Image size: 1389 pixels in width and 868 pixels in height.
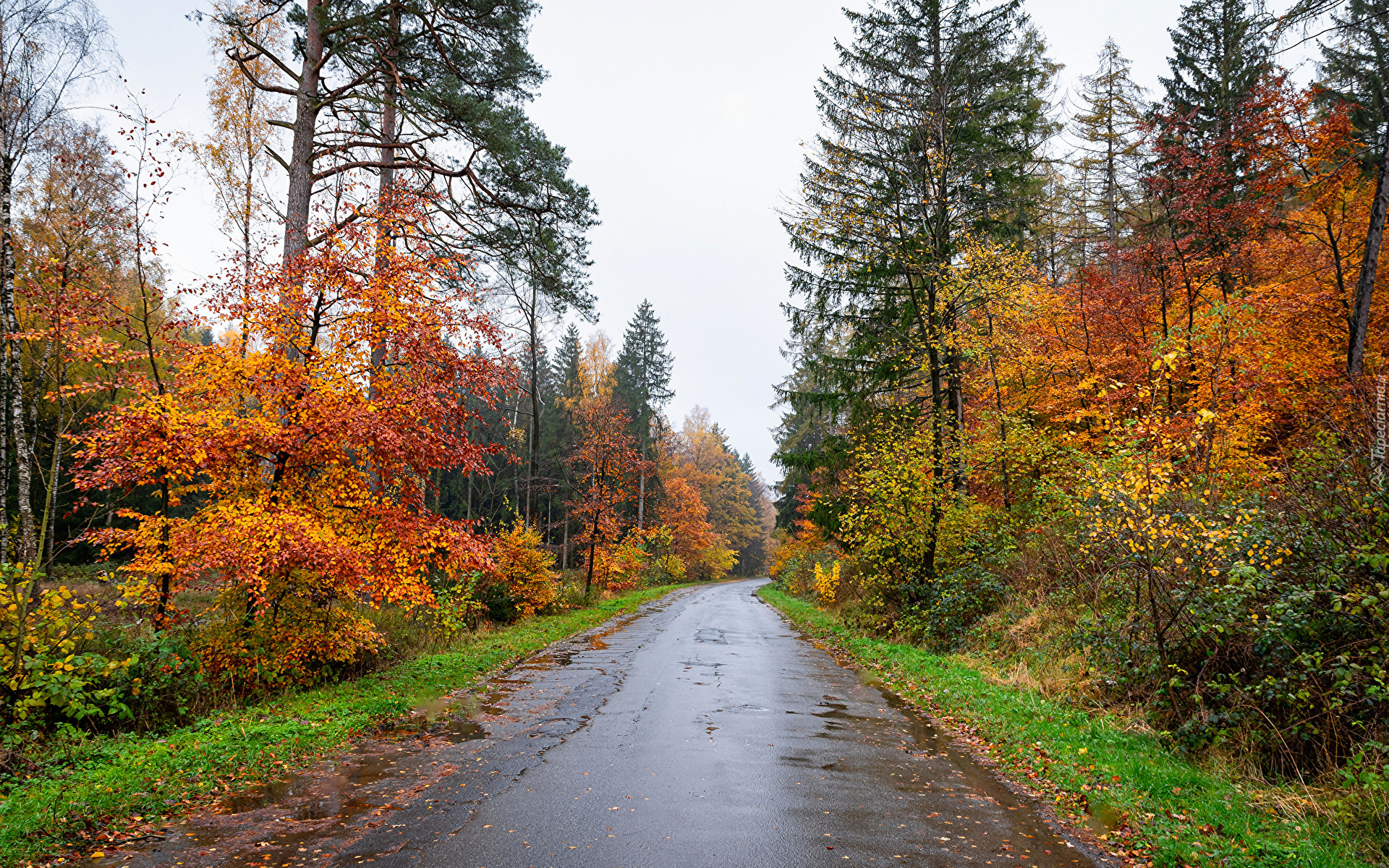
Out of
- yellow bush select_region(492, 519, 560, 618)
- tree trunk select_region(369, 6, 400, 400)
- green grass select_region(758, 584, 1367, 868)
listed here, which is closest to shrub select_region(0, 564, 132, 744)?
tree trunk select_region(369, 6, 400, 400)

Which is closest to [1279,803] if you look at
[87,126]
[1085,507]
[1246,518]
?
[1246,518]

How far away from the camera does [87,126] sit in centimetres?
1546

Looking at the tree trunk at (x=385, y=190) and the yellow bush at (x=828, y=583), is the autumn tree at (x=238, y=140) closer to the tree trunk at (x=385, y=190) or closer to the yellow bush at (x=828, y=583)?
the tree trunk at (x=385, y=190)

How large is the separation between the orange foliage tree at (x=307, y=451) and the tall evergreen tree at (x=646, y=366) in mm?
39842

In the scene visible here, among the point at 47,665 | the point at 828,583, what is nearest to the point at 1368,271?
the point at 47,665

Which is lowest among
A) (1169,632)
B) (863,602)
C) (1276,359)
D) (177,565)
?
(863,602)

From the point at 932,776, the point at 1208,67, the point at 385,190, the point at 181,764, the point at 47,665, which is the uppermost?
the point at 1208,67

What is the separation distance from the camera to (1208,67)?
746 inches

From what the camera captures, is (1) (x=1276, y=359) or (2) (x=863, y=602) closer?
(1) (x=1276, y=359)

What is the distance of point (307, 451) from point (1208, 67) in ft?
79.1

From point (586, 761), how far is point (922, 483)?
33.7 feet

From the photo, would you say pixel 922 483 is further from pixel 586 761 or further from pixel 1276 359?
pixel 586 761

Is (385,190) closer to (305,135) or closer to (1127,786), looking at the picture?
(305,135)

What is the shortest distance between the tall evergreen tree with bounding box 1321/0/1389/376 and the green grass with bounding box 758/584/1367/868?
6170 mm
